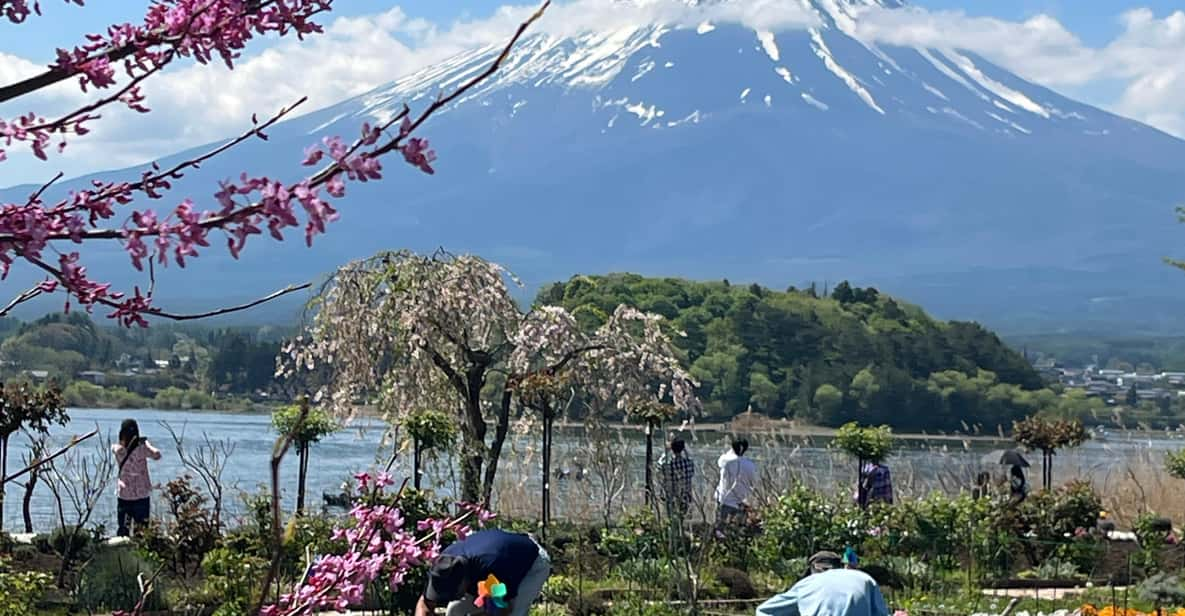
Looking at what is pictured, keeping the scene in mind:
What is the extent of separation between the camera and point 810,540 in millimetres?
13055

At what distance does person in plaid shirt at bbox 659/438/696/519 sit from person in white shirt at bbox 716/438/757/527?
0.35 m

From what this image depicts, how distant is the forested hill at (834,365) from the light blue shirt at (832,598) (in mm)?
36212

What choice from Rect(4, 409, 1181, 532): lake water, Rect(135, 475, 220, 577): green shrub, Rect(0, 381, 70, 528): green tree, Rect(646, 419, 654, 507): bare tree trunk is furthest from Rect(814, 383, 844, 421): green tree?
Rect(135, 475, 220, 577): green shrub

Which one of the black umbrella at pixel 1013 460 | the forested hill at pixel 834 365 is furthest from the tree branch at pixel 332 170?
the forested hill at pixel 834 365

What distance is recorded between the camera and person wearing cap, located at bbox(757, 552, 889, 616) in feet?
24.1

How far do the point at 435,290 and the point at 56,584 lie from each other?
559cm

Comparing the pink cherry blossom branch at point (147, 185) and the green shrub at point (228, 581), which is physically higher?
the pink cherry blossom branch at point (147, 185)

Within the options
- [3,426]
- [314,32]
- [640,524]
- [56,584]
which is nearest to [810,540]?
[640,524]

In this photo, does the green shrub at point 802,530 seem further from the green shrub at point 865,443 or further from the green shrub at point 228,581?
the green shrub at point 228,581

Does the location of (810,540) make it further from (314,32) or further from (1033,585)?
(314,32)

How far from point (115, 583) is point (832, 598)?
15.5ft

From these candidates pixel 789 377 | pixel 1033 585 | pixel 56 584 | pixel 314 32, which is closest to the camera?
pixel 314 32

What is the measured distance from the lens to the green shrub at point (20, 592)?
332 inches

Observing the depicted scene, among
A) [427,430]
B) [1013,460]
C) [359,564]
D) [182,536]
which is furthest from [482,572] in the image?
[1013,460]
